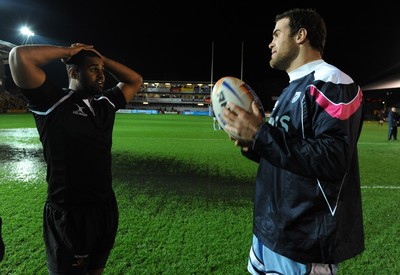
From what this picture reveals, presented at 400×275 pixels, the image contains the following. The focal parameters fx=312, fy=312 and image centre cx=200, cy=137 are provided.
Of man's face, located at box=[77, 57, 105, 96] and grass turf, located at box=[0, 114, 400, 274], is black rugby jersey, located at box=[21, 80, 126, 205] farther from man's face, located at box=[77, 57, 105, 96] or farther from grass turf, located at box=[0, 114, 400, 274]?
grass turf, located at box=[0, 114, 400, 274]

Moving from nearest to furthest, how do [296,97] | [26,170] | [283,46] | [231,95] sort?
1. [296,97]
2. [283,46]
3. [231,95]
4. [26,170]

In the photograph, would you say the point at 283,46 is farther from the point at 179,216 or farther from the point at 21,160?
the point at 21,160

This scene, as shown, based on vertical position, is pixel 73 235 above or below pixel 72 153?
below

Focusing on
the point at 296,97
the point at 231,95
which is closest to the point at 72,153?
the point at 231,95

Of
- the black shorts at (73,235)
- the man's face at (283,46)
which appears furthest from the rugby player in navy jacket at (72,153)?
the man's face at (283,46)

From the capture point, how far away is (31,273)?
2959 mm

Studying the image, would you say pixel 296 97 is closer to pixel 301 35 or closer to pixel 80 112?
pixel 301 35

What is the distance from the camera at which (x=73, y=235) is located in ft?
6.79

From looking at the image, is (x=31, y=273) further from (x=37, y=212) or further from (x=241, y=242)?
(x=241, y=242)

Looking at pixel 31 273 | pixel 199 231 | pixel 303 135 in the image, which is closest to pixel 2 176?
pixel 31 273

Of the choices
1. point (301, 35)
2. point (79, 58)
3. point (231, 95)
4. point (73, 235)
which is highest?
point (301, 35)

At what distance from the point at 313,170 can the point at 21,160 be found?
904 centimetres

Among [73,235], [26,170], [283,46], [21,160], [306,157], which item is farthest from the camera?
[21,160]

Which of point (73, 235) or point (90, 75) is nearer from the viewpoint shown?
point (73, 235)
